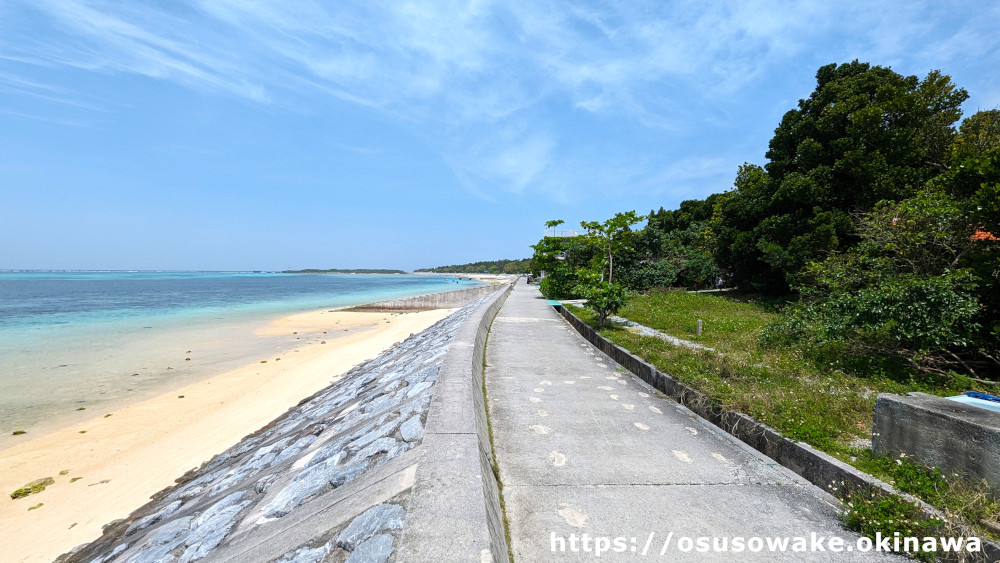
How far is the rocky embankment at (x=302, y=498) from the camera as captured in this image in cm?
211

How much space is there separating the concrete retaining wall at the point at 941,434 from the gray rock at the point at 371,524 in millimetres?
3228

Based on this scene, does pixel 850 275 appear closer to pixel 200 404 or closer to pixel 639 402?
pixel 639 402

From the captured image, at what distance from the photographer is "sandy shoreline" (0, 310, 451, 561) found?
4.47m

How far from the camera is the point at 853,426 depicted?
371 cm

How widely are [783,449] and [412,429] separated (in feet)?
9.81

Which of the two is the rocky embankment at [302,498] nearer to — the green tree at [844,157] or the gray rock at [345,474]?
the gray rock at [345,474]

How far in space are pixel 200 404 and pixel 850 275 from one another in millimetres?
13140

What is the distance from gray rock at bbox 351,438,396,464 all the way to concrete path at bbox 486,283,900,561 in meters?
0.88

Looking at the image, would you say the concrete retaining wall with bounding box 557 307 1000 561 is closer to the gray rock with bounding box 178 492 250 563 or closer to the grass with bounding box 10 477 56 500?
the gray rock with bounding box 178 492 250 563

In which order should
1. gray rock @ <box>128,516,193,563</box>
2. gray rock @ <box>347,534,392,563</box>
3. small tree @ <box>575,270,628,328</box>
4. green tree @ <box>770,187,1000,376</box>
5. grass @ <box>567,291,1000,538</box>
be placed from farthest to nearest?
small tree @ <box>575,270,628,328</box>, green tree @ <box>770,187,1000,376</box>, gray rock @ <box>128,516,193,563</box>, grass @ <box>567,291,1000,538</box>, gray rock @ <box>347,534,392,563</box>

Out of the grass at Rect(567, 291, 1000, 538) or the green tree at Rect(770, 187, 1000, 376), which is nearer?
the grass at Rect(567, 291, 1000, 538)

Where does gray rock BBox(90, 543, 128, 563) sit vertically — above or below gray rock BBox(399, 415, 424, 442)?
below

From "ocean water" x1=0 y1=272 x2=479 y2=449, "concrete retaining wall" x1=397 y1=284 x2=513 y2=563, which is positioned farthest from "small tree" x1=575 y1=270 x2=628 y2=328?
"ocean water" x1=0 y1=272 x2=479 y2=449

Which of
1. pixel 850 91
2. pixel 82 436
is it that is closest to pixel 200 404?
pixel 82 436
